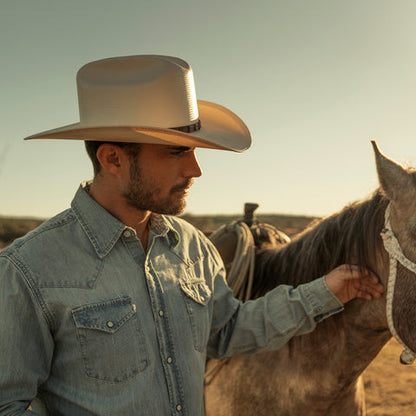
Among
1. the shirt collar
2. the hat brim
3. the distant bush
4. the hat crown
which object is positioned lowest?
the distant bush

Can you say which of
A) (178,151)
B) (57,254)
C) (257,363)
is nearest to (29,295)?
(57,254)

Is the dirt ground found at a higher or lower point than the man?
lower

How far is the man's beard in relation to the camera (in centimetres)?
167

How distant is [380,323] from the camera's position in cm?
182

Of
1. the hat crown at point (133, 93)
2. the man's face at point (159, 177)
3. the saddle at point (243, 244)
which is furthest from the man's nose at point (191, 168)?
the saddle at point (243, 244)

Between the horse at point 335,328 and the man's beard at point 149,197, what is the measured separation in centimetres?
78

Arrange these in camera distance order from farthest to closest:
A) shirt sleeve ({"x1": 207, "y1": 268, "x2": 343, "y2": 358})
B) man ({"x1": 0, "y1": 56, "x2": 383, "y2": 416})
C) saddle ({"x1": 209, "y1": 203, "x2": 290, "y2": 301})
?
1. saddle ({"x1": 209, "y1": 203, "x2": 290, "y2": 301})
2. shirt sleeve ({"x1": 207, "y1": 268, "x2": 343, "y2": 358})
3. man ({"x1": 0, "y1": 56, "x2": 383, "y2": 416})

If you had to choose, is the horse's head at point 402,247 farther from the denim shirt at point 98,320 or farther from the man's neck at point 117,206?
the man's neck at point 117,206

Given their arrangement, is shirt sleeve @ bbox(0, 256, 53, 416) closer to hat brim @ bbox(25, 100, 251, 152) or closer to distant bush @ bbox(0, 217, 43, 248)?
hat brim @ bbox(25, 100, 251, 152)

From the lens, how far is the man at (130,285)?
139 cm

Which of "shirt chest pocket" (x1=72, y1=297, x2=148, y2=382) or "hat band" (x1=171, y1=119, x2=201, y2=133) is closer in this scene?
"shirt chest pocket" (x1=72, y1=297, x2=148, y2=382)

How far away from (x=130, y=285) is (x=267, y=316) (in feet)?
2.36

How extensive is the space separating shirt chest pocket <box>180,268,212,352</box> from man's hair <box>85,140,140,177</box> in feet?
1.83

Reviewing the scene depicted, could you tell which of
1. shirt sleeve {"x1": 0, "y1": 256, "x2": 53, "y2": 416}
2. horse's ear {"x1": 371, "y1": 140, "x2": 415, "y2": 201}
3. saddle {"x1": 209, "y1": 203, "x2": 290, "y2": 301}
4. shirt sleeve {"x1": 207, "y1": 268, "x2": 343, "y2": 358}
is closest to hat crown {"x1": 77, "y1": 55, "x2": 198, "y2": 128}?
shirt sleeve {"x1": 0, "y1": 256, "x2": 53, "y2": 416}
